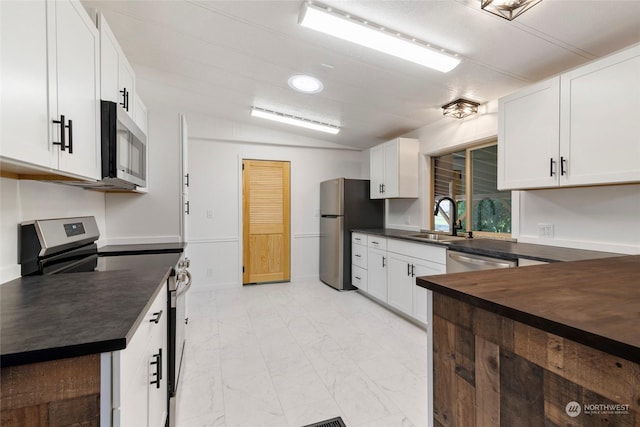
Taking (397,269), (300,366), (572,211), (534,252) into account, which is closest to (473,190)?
(572,211)

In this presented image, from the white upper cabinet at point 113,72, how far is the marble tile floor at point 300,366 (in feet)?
6.38

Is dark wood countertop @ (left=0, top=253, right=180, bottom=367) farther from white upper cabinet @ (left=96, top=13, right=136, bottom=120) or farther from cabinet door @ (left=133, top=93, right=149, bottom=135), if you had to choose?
cabinet door @ (left=133, top=93, right=149, bottom=135)

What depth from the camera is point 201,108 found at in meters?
3.96

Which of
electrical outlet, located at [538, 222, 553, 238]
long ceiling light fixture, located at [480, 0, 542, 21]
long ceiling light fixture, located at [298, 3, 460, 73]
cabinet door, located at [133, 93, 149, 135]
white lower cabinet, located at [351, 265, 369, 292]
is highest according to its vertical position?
long ceiling light fixture, located at [298, 3, 460, 73]

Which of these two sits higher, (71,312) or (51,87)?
(51,87)

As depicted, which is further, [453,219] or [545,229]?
[453,219]

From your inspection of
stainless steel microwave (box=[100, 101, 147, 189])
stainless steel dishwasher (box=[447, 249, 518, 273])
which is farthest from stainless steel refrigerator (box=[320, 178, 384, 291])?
stainless steel microwave (box=[100, 101, 147, 189])

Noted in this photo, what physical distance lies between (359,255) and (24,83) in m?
3.65

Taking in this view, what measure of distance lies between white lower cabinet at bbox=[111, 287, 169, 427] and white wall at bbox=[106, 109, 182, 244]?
175 cm

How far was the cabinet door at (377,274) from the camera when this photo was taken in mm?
3543

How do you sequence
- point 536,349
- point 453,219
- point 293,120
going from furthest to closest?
point 293,120, point 453,219, point 536,349

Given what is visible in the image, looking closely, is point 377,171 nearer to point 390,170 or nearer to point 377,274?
point 390,170

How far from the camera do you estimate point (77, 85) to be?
1.28 m

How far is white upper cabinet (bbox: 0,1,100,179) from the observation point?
0.88 metres
